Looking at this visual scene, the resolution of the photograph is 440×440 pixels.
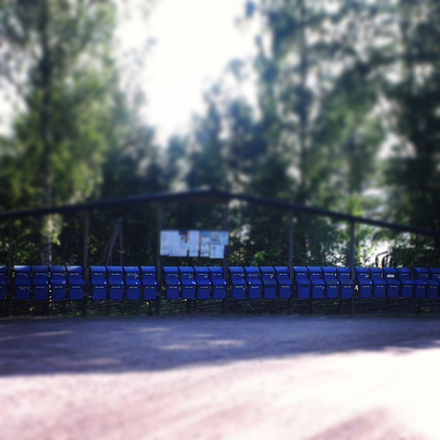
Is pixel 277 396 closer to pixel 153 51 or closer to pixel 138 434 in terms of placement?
pixel 138 434

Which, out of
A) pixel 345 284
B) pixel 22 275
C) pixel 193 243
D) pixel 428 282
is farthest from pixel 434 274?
pixel 22 275

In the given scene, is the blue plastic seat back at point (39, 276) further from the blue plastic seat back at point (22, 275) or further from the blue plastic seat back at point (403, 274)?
the blue plastic seat back at point (403, 274)

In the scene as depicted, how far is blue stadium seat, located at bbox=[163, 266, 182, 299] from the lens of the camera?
1526cm

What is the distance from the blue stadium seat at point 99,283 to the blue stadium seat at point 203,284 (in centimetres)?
221

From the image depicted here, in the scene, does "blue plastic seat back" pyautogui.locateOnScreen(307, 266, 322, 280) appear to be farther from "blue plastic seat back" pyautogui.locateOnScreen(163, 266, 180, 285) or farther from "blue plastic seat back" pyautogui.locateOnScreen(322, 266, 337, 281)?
"blue plastic seat back" pyautogui.locateOnScreen(163, 266, 180, 285)

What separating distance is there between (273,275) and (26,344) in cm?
692

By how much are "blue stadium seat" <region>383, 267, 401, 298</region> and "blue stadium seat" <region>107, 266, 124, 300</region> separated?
23.3ft

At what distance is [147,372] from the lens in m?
9.13

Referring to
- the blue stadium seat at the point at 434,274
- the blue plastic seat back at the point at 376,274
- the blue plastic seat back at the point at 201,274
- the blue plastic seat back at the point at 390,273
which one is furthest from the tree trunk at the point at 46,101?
the blue stadium seat at the point at 434,274

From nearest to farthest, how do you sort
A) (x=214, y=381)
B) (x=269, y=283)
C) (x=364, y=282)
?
(x=214, y=381) < (x=269, y=283) < (x=364, y=282)

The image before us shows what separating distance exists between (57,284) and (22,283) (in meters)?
0.75

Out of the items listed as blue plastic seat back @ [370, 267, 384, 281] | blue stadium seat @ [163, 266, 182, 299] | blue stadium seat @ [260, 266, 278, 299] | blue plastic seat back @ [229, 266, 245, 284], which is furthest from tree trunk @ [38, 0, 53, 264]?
blue plastic seat back @ [370, 267, 384, 281]

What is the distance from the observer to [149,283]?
15.0m

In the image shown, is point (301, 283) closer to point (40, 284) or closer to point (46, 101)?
point (40, 284)
